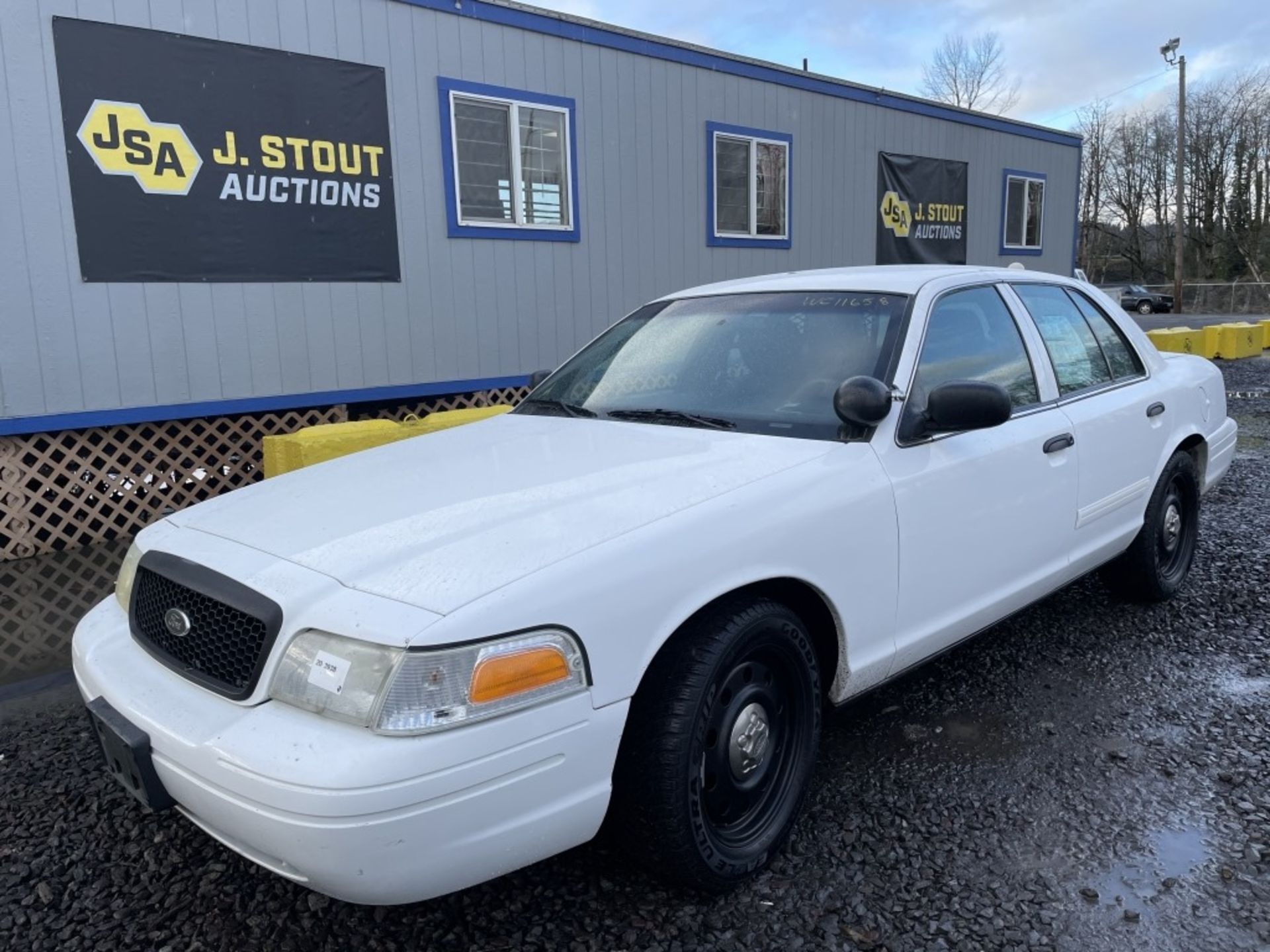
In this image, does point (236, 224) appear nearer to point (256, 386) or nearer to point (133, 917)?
point (256, 386)

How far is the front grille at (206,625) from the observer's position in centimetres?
203

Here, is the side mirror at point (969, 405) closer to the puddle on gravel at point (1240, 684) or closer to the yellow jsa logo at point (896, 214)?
the puddle on gravel at point (1240, 684)

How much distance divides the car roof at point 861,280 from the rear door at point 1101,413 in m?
0.25

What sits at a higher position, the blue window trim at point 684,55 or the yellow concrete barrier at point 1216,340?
the blue window trim at point 684,55

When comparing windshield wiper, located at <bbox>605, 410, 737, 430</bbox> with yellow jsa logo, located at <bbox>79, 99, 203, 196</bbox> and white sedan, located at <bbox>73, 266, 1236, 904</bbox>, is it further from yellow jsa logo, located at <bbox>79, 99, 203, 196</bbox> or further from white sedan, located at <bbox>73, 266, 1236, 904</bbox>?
yellow jsa logo, located at <bbox>79, 99, 203, 196</bbox>

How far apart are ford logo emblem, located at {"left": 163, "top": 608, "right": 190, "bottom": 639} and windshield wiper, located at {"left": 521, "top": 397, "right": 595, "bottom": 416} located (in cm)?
152

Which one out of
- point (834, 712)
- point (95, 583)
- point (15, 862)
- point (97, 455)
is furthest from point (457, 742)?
point (97, 455)

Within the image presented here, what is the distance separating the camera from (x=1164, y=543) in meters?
4.42

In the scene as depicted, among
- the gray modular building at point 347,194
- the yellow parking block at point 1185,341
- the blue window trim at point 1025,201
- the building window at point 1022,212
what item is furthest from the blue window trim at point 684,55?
the yellow parking block at point 1185,341

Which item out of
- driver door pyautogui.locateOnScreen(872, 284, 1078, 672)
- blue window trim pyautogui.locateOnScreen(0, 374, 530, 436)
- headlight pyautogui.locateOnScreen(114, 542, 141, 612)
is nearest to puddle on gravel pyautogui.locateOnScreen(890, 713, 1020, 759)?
driver door pyautogui.locateOnScreen(872, 284, 1078, 672)

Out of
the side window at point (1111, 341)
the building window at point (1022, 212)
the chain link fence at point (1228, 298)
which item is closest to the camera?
the side window at point (1111, 341)

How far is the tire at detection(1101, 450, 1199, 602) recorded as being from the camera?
422 centimetres

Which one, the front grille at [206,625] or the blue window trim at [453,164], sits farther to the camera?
the blue window trim at [453,164]

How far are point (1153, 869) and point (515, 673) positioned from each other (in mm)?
1899
